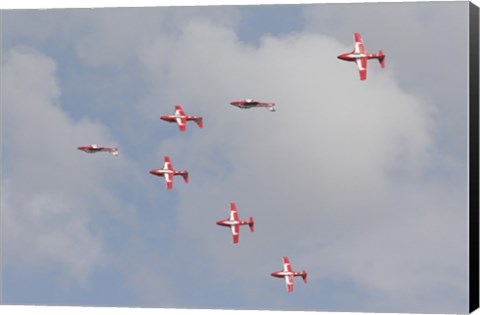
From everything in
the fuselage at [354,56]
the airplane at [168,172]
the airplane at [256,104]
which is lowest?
the airplane at [168,172]

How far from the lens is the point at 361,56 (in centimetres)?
4444

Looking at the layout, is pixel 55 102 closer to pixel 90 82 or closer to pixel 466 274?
pixel 90 82

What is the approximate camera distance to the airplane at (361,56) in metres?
44.4

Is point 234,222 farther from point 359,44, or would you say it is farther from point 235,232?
point 359,44

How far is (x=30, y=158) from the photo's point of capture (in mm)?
46750

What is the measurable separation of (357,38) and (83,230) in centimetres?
776

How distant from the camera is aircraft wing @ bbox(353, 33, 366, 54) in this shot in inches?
1751

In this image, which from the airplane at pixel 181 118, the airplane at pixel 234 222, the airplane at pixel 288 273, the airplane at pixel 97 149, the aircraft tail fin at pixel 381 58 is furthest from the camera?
the airplane at pixel 97 149

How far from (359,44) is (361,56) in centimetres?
28

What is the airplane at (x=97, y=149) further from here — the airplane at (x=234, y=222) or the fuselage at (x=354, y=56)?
the fuselage at (x=354, y=56)

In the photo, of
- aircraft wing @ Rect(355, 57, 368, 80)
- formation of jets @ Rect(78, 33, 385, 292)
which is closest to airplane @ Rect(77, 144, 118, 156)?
formation of jets @ Rect(78, 33, 385, 292)

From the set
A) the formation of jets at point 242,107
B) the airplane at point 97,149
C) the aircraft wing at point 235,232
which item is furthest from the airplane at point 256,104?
the airplane at point 97,149

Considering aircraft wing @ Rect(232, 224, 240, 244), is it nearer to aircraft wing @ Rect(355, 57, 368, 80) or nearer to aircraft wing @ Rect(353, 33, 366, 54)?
aircraft wing @ Rect(355, 57, 368, 80)

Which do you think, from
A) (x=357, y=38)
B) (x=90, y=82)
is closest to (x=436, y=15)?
(x=357, y=38)
